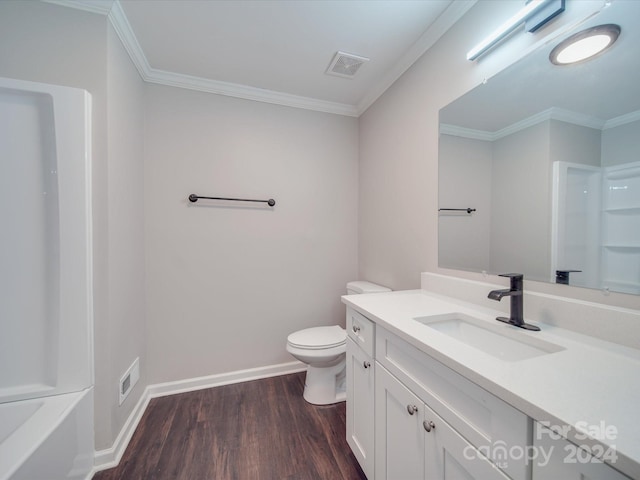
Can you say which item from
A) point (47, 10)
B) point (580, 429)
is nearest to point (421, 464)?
point (580, 429)

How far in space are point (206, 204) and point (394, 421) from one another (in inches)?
71.6

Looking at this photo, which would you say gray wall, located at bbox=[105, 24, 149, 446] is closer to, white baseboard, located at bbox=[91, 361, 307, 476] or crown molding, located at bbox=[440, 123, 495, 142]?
white baseboard, located at bbox=[91, 361, 307, 476]

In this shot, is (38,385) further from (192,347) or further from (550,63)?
(550,63)

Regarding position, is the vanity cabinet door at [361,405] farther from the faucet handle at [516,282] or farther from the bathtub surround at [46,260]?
the bathtub surround at [46,260]

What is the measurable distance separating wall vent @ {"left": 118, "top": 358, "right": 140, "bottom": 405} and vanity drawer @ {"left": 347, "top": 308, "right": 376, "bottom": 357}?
1.33 m

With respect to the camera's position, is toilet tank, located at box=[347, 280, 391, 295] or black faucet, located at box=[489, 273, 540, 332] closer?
black faucet, located at box=[489, 273, 540, 332]

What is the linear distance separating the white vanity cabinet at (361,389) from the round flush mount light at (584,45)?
4.02ft

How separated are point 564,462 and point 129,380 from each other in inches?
77.3

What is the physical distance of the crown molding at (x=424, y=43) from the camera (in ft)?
4.17

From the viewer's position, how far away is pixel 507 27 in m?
1.04

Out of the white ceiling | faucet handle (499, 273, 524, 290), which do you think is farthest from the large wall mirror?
the white ceiling

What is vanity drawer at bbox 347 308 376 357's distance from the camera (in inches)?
43.2

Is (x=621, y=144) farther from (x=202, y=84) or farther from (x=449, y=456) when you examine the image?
(x=202, y=84)

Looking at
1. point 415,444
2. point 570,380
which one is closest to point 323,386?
point 415,444
